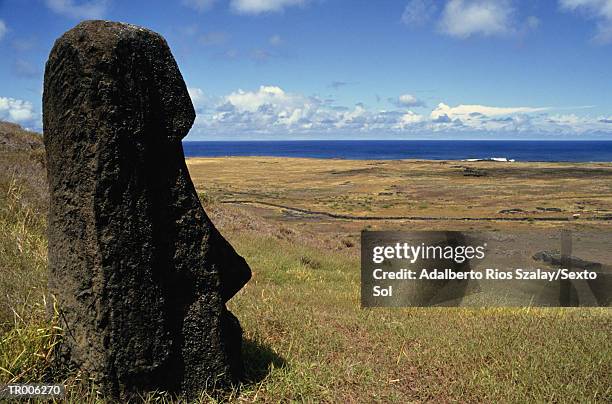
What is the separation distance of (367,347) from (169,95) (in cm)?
398

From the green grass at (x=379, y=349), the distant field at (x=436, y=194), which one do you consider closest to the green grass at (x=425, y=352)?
the green grass at (x=379, y=349)

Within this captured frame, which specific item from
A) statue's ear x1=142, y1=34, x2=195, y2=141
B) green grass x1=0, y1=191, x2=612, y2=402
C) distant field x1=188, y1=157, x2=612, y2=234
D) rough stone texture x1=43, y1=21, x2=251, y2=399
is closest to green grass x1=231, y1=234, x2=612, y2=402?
green grass x1=0, y1=191, x2=612, y2=402

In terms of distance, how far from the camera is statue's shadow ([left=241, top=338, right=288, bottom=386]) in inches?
218

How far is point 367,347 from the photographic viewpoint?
682 cm

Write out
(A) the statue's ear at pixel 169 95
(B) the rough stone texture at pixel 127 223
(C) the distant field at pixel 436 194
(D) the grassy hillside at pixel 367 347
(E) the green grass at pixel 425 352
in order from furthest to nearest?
(C) the distant field at pixel 436 194 → (E) the green grass at pixel 425 352 → (D) the grassy hillside at pixel 367 347 → (A) the statue's ear at pixel 169 95 → (B) the rough stone texture at pixel 127 223

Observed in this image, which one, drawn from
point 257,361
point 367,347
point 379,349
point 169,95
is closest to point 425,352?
point 379,349

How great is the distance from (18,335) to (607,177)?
73.2 meters

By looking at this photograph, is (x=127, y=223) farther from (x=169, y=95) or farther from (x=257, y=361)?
(x=257, y=361)

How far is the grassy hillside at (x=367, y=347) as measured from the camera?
5180 mm

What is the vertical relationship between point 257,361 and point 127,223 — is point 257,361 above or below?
below

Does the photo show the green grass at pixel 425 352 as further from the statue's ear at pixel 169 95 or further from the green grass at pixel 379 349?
the statue's ear at pixel 169 95

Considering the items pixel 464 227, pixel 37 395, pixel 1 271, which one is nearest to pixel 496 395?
pixel 37 395

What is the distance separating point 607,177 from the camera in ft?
217

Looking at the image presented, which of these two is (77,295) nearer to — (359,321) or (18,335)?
(18,335)
